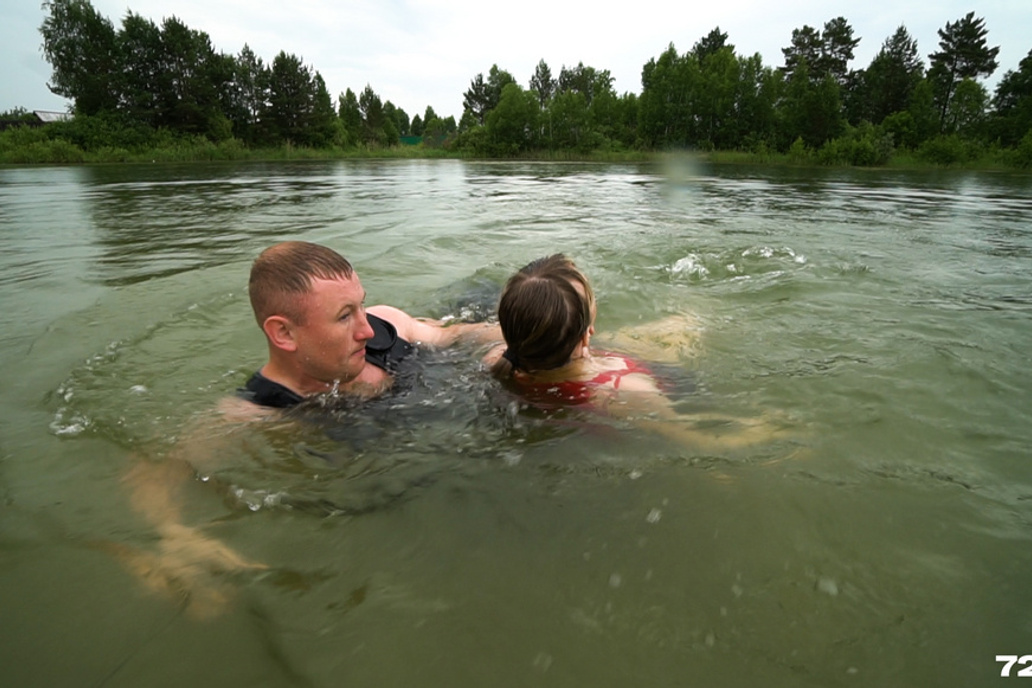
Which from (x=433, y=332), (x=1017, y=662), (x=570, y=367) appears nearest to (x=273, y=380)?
(x=433, y=332)

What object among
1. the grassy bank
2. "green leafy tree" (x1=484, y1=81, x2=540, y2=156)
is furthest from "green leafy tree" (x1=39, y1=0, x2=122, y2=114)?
"green leafy tree" (x1=484, y1=81, x2=540, y2=156)

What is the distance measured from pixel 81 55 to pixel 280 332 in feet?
199

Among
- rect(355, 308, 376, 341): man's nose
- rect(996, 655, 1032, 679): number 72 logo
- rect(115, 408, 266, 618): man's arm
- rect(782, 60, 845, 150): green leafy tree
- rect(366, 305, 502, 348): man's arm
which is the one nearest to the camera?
rect(996, 655, 1032, 679): number 72 logo

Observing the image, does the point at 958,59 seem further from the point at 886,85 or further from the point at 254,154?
the point at 254,154

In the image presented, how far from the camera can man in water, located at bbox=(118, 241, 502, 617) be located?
1797mm

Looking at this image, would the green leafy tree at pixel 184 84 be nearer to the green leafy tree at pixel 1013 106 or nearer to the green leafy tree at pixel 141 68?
the green leafy tree at pixel 141 68

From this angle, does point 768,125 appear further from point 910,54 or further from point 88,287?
point 88,287

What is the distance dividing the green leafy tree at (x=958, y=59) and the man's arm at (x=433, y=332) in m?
62.5

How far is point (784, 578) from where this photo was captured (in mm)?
1688

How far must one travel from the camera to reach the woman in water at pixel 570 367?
8.29 ft

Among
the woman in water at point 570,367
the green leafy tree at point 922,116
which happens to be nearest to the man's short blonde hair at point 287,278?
the woman in water at point 570,367

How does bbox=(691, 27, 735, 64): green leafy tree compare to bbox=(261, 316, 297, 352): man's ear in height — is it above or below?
above

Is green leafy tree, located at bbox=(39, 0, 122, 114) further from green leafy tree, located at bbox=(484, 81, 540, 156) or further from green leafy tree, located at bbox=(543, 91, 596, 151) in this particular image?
green leafy tree, located at bbox=(543, 91, 596, 151)

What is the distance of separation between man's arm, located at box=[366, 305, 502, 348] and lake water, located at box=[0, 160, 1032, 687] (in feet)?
0.77
